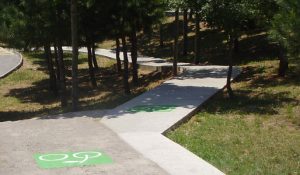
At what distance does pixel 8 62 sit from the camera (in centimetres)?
3966

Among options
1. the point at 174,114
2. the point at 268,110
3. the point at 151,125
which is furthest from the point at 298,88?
the point at 151,125

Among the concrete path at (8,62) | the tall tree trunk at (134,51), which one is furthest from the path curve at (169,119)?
the concrete path at (8,62)

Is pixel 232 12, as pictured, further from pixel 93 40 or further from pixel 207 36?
pixel 207 36

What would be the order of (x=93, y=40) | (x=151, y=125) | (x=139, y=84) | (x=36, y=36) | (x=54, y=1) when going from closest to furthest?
(x=151, y=125) < (x=54, y=1) < (x=36, y=36) < (x=93, y=40) < (x=139, y=84)

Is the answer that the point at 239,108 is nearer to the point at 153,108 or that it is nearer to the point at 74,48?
the point at 153,108

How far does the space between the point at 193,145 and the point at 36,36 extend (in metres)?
12.1

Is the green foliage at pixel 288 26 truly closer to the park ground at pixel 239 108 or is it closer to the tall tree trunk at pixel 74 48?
the park ground at pixel 239 108

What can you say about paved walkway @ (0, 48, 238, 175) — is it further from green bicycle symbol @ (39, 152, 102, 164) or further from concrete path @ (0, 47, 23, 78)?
concrete path @ (0, 47, 23, 78)

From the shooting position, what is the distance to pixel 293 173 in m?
8.53

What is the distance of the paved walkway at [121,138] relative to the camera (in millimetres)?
8641

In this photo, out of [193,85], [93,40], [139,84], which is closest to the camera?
[193,85]

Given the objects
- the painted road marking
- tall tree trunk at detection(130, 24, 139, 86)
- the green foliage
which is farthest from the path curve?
the green foliage

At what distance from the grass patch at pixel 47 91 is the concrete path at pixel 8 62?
23.6 inches

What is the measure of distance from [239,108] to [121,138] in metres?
5.09
